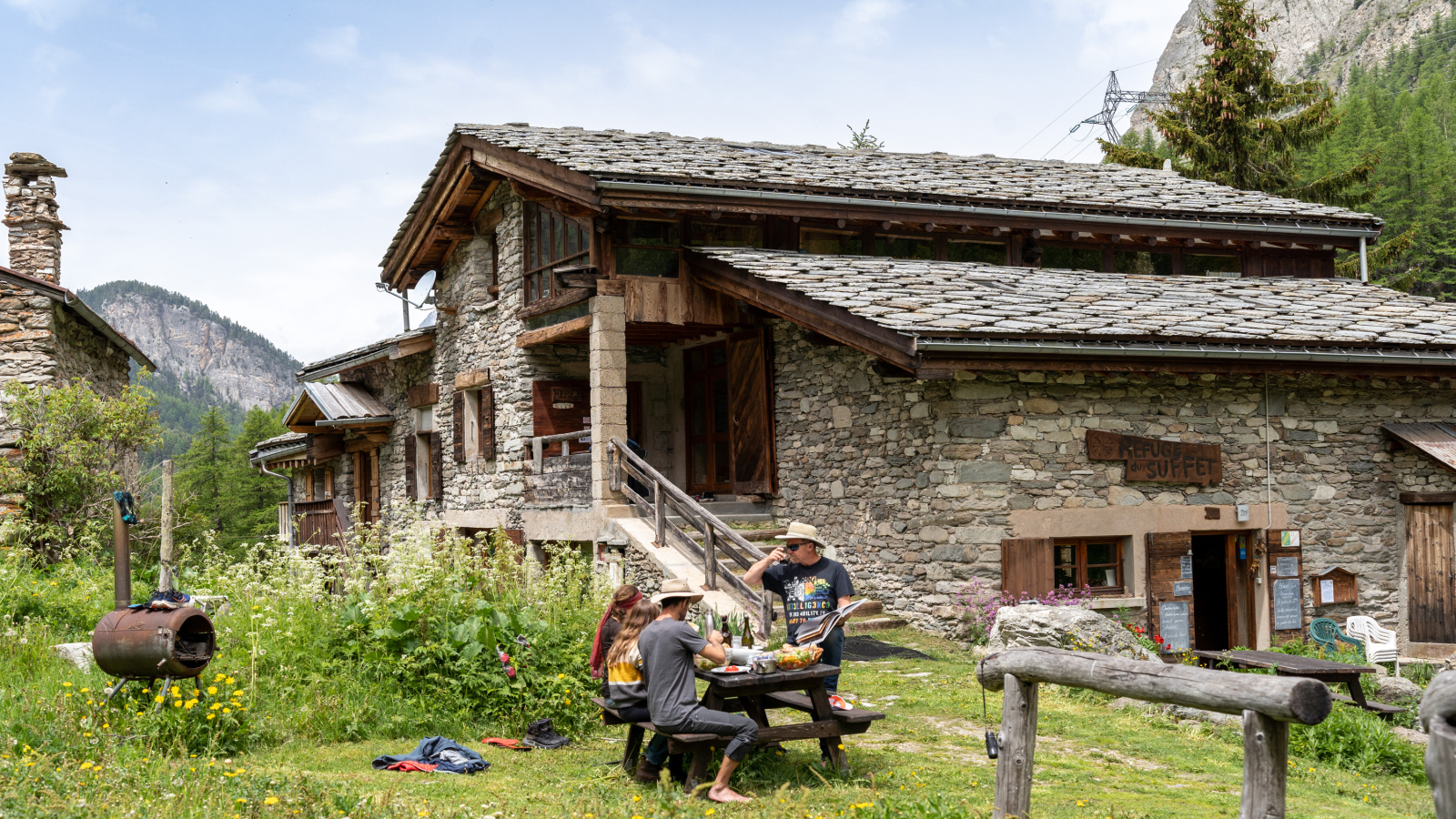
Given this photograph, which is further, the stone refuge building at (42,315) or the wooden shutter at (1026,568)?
the stone refuge building at (42,315)

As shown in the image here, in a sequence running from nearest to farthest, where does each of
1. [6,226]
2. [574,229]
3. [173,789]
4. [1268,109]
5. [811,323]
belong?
1. [173,789]
2. [811,323]
3. [574,229]
4. [6,226]
5. [1268,109]

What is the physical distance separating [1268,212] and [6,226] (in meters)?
20.0

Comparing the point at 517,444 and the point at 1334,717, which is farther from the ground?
the point at 517,444

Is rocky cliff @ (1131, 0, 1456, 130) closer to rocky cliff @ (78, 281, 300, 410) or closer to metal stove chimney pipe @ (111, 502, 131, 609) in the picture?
metal stove chimney pipe @ (111, 502, 131, 609)

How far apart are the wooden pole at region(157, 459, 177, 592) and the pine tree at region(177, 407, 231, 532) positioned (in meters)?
40.2

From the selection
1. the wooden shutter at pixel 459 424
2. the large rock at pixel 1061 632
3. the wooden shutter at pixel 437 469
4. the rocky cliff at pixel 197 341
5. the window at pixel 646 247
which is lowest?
the large rock at pixel 1061 632

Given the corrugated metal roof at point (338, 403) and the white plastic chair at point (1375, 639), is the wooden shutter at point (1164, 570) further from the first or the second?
the corrugated metal roof at point (338, 403)

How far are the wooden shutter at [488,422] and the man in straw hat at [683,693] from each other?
11451 mm

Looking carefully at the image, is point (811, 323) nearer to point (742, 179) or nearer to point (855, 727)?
point (742, 179)

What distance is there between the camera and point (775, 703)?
6754 millimetres

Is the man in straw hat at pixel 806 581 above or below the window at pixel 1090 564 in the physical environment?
above

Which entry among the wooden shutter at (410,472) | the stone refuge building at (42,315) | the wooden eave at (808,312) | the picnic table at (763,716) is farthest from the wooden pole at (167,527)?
the wooden shutter at (410,472)

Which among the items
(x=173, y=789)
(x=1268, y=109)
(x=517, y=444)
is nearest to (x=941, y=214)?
(x=517, y=444)

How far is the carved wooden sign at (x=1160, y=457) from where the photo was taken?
472 inches
